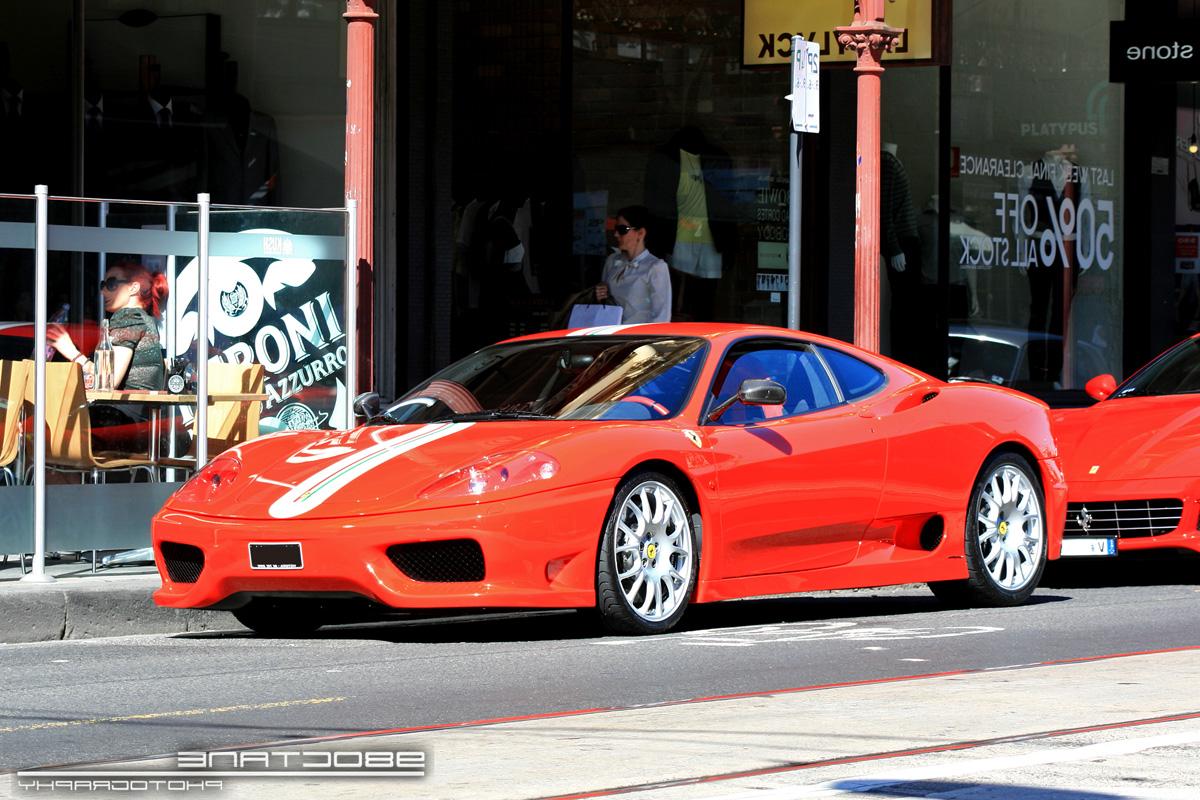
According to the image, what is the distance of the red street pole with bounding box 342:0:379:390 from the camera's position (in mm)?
12078

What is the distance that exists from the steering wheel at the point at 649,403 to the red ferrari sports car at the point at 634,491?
10mm

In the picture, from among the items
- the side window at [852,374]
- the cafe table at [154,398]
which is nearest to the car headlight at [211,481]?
the cafe table at [154,398]

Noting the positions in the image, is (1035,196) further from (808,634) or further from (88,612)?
(88,612)

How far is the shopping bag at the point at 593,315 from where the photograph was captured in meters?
16.5

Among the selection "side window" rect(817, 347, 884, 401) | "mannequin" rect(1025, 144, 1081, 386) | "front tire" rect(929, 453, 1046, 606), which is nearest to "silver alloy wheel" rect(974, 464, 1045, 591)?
"front tire" rect(929, 453, 1046, 606)

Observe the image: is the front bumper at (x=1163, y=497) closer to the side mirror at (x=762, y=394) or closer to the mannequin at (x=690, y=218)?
the side mirror at (x=762, y=394)

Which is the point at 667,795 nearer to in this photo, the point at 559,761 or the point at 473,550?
the point at 559,761

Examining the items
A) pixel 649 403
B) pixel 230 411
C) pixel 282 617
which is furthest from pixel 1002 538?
pixel 230 411

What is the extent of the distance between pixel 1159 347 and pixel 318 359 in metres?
13.1

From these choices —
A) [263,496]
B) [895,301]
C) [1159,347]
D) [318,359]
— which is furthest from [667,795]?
[1159,347]

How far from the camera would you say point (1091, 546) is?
38.1 feet

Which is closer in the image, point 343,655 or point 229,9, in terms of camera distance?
point 343,655

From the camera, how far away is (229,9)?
16.2 metres

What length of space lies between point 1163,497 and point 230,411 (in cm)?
502
